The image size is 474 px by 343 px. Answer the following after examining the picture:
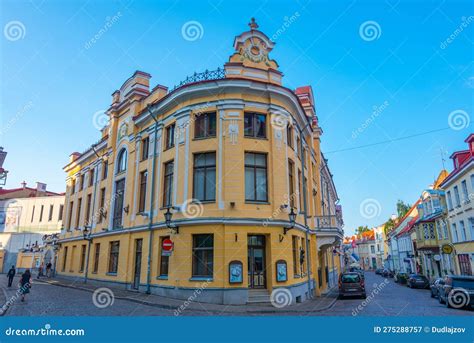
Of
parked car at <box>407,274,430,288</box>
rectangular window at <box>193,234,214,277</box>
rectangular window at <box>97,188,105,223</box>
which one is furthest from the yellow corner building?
parked car at <box>407,274,430,288</box>

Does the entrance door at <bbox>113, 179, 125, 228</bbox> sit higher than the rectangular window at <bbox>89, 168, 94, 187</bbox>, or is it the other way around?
the rectangular window at <bbox>89, 168, 94, 187</bbox>

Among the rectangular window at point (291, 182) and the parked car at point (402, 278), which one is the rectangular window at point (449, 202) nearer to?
the parked car at point (402, 278)

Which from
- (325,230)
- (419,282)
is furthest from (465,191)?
(325,230)

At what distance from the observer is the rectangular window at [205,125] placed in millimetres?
17578

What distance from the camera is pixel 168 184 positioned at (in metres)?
18.9

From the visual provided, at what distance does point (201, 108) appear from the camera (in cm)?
1780

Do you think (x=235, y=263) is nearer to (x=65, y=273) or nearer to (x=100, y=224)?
(x=100, y=224)

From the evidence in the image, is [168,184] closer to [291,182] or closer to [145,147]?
[145,147]

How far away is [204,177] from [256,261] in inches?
198

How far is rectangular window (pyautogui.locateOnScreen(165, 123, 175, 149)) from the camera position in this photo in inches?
758

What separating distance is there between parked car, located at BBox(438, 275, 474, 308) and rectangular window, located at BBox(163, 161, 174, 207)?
1472 cm

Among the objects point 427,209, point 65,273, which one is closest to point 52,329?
point 65,273

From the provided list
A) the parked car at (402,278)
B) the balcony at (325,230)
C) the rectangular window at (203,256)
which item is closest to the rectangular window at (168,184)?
the rectangular window at (203,256)

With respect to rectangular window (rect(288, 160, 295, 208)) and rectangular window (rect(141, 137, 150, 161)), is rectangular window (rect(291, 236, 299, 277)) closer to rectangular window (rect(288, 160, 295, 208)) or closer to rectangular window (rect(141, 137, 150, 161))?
rectangular window (rect(288, 160, 295, 208))
